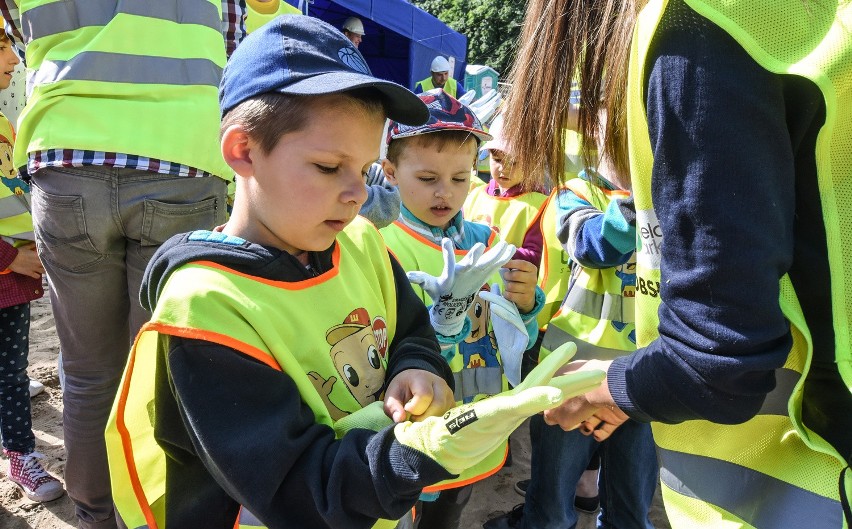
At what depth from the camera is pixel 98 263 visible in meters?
1.85

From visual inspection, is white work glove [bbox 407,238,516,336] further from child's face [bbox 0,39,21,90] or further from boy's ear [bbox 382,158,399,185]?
child's face [bbox 0,39,21,90]

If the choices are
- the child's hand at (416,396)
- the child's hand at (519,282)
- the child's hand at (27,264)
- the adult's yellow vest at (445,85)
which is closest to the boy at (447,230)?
the child's hand at (519,282)

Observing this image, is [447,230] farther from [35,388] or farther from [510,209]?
[35,388]

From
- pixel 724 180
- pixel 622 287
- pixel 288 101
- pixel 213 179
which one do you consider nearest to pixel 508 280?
pixel 622 287

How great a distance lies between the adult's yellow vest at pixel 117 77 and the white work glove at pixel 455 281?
767mm

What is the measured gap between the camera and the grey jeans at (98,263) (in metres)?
1.76

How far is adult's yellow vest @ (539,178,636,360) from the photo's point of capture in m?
2.14

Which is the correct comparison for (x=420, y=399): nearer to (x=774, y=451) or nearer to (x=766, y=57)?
(x=774, y=451)

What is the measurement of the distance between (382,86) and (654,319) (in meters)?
0.64

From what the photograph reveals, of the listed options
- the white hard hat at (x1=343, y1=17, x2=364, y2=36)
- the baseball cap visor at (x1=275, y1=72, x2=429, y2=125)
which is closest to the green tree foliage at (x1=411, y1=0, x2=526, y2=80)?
the white hard hat at (x1=343, y1=17, x2=364, y2=36)

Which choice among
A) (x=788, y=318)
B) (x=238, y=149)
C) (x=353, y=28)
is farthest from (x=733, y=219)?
(x=353, y=28)

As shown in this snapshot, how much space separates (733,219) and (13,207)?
2813mm

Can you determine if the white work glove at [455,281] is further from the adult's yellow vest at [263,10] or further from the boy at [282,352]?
the adult's yellow vest at [263,10]

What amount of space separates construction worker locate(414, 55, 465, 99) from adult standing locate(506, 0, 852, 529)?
8727 mm
